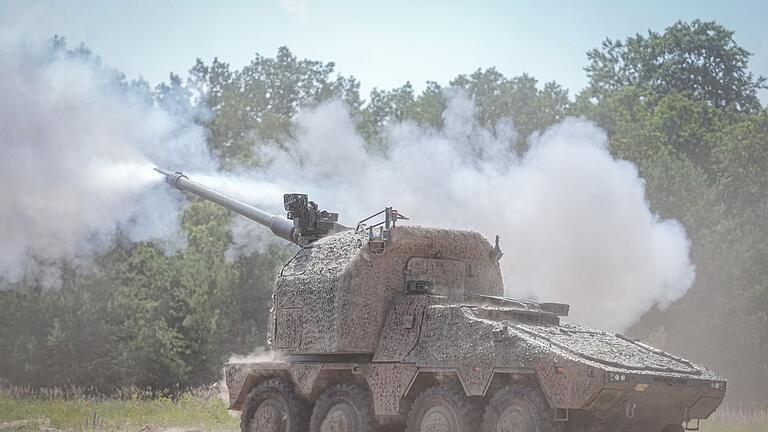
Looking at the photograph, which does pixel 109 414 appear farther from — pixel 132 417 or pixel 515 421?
pixel 515 421

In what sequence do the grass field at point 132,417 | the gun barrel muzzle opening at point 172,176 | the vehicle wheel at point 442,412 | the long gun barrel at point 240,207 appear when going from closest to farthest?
the vehicle wheel at point 442,412 → the long gun barrel at point 240,207 → the grass field at point 132,417 → the gun barrel muzzle opening at point 172,176

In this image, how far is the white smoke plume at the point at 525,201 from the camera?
28516 millimetres

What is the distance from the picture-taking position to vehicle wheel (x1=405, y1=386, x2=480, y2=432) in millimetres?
18516

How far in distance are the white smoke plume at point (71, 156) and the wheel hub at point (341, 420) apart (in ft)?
32.4

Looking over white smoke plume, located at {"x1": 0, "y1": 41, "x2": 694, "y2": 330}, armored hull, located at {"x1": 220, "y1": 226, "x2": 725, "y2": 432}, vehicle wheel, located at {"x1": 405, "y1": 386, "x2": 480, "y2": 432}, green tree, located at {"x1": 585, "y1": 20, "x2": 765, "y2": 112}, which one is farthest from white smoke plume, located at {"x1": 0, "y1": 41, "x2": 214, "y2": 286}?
green tree, located at {"x1": 585, "y1": 20, "x2": 765, "y2": 112}

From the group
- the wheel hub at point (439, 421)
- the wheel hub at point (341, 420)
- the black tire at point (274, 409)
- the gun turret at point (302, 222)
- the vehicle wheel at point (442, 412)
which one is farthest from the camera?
the gun turret at point (302, 222)

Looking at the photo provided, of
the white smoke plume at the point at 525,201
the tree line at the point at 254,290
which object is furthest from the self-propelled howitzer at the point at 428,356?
the tree line at the point at 254,290

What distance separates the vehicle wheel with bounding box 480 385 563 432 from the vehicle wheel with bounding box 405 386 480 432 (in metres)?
0.38

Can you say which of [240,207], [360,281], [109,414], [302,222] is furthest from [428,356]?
[109,414]

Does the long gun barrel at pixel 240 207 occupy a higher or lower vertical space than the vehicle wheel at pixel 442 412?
higher

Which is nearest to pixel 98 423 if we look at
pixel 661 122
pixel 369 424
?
pixel 369 424

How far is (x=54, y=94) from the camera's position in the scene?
27.9 metres

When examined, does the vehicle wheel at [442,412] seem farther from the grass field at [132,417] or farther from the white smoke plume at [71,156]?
the white smoke plume at [71,156]

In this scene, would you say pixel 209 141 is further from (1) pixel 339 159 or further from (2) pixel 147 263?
(1) pixel 339 159
